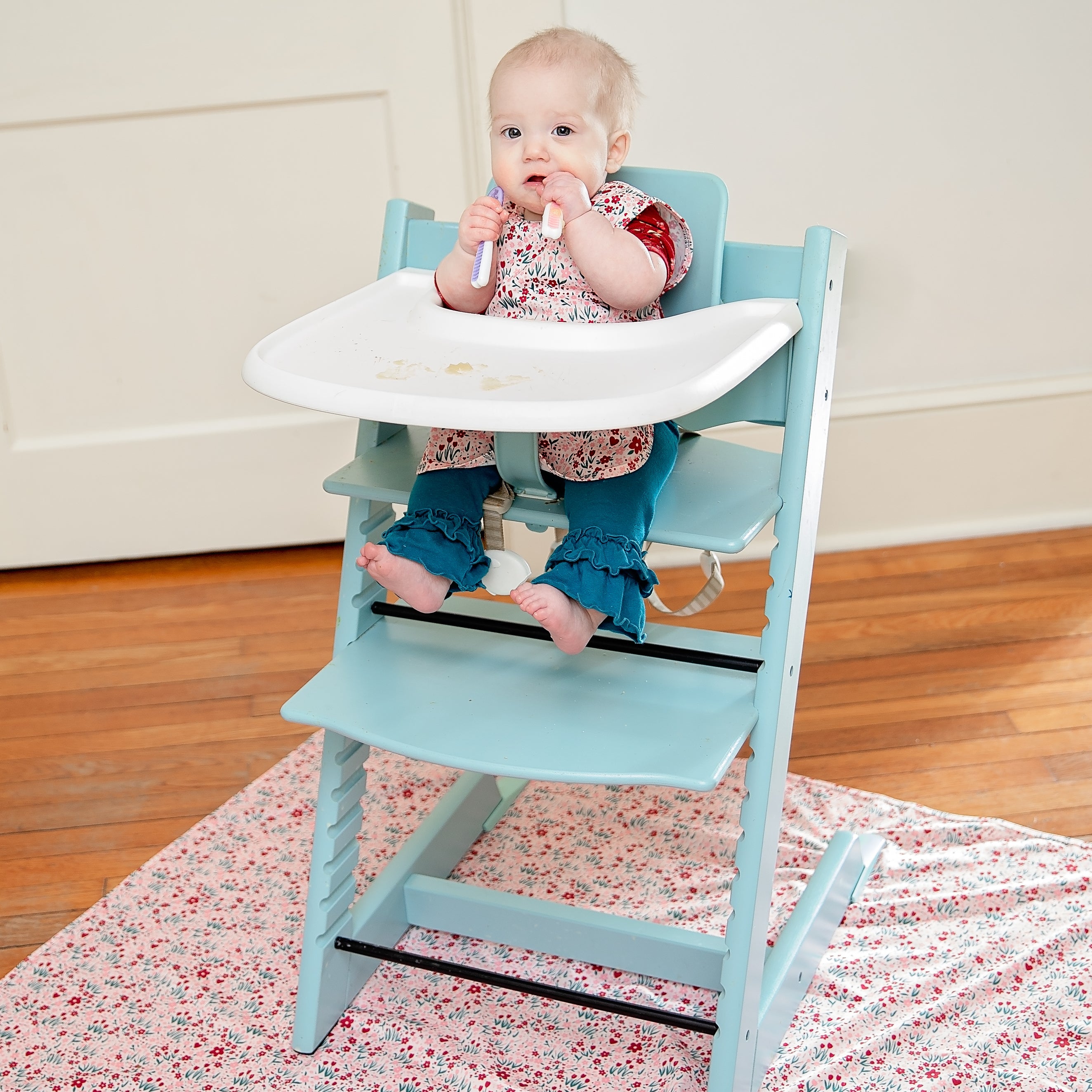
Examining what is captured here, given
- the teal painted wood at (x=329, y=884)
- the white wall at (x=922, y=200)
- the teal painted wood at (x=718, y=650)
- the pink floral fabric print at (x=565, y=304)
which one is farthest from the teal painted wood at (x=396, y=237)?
the white wall at (x=922, y=200)

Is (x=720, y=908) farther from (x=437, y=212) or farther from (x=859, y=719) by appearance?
(x=437, y=212)

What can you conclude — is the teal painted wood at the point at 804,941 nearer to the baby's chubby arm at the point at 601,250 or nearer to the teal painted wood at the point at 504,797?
the teal painted wood at the point at 504,797

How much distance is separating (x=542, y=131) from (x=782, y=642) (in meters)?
0.48

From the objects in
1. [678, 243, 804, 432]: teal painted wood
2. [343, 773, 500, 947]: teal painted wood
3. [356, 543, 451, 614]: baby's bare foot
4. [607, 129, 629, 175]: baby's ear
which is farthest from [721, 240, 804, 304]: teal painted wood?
[343, 773, 500, 947]: teal painted wood

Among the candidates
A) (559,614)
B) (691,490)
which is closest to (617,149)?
(691,490)

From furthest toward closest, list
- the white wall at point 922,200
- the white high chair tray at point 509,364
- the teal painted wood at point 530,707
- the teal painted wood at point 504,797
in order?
the white wall at point 922,200 → the teal painted wood at point 504,797 → the teal painted wood at point 530,707 → the white high chair tray at point 509,364

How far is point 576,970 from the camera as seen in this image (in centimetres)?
129

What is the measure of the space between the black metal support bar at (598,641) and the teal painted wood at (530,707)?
0.01 metres

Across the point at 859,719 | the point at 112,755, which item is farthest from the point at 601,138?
the point at 112,755

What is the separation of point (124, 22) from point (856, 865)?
1.64 metres

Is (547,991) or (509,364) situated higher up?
(509,364)

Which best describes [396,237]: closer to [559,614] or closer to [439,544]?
[439,544]

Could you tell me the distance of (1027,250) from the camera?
203 centimetres

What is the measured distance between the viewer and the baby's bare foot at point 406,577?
42.3 inches
